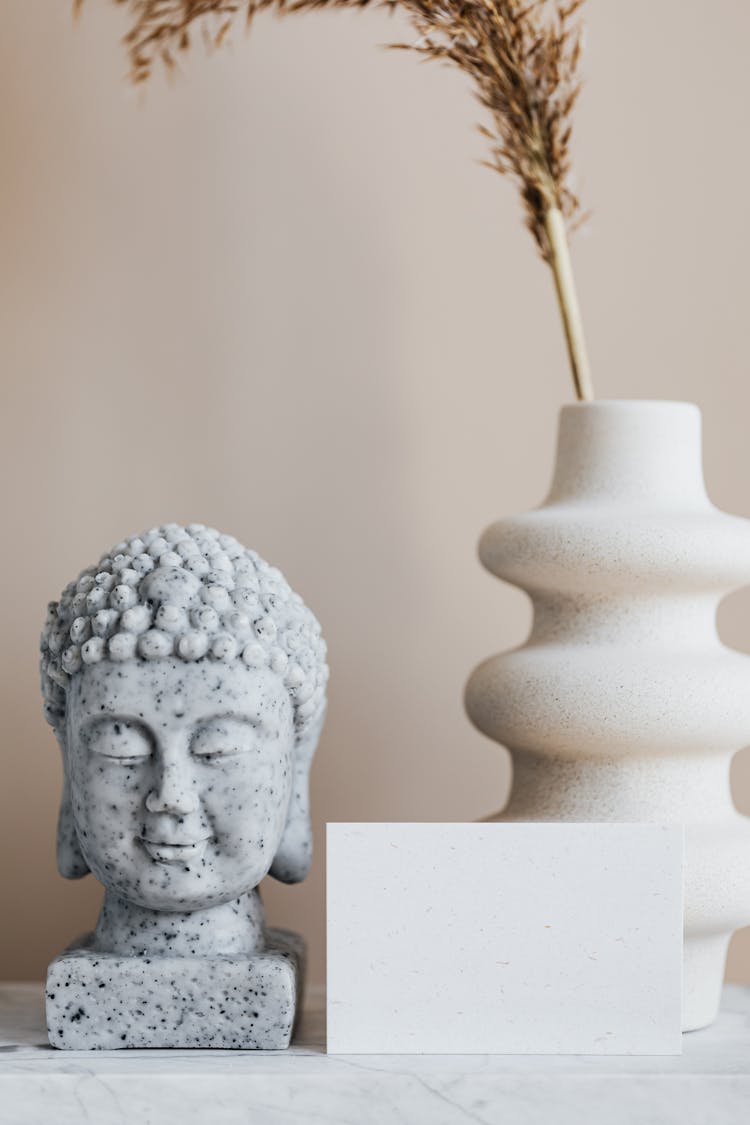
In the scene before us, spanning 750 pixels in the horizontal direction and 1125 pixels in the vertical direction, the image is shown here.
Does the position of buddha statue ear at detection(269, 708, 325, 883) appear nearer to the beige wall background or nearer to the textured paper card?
the textured paper card

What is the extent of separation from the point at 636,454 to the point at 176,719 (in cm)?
38

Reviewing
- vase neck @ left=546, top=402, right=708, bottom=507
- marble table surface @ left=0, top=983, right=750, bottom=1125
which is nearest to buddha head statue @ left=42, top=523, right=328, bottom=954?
marble table surface @ left=0, top=983, right=750, bottom=1125

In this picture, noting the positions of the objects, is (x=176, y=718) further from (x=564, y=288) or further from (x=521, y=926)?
(x=564, y=288)

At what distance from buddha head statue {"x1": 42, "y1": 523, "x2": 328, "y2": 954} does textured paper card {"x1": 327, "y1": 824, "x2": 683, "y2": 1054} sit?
74 millimetres

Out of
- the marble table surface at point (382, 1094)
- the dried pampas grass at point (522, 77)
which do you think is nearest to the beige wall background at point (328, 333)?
the dried pampas grass at point (522, 77)

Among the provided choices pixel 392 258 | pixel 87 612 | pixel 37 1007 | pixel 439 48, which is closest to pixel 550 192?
pixel 439 48

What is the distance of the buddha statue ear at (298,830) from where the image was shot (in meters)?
0.97

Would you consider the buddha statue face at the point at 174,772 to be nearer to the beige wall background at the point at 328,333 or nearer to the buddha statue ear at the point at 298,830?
the buddha statue ear at the point at 298,830

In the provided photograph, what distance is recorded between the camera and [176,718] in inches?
33.0

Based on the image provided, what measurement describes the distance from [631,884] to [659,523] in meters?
0.25

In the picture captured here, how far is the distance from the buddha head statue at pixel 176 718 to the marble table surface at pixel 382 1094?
117mm

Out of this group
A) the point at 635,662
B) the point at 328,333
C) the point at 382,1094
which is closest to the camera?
the point at 382,1094

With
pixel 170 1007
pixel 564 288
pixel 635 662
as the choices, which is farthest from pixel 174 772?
pixel 564 288

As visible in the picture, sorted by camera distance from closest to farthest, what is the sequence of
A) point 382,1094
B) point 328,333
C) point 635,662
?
point 382,1094 → point 635,662 → point 328,333
